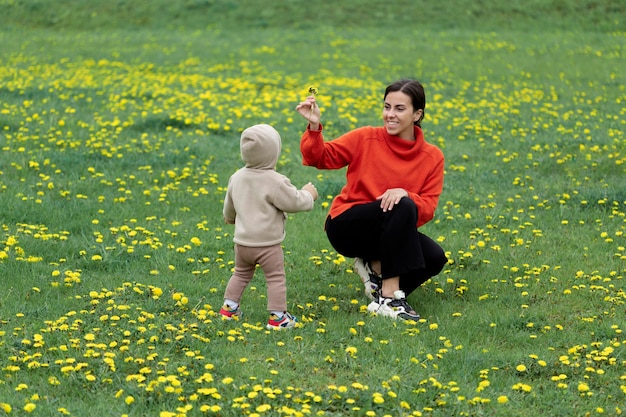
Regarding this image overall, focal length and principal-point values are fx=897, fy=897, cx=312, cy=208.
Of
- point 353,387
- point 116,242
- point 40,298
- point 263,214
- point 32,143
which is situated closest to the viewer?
point 353,387

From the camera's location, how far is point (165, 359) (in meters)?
4.80

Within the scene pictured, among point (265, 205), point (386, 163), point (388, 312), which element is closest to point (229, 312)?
point (265, 205)

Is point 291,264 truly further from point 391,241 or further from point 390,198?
point 390,198

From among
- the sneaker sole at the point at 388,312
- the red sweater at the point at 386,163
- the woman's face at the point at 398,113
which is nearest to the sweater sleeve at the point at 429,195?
the red sweater at the point at 386,163

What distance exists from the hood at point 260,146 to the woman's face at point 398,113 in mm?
990

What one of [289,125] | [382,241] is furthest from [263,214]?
[289,125]

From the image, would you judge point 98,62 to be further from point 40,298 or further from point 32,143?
point 40,298

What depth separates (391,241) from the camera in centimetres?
583

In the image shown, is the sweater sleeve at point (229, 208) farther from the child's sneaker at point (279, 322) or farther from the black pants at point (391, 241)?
the black pants at point (391, 241)

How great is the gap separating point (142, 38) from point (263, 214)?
1855 cm

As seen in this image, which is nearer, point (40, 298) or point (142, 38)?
point (40, 298)

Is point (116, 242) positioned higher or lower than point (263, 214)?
lower

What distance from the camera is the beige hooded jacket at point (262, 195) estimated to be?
524cm

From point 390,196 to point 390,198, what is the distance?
0.6 inches
